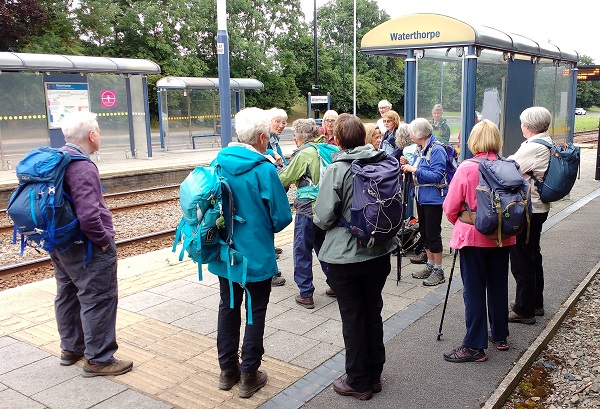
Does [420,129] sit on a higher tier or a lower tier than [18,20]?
lower

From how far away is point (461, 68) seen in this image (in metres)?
8.70

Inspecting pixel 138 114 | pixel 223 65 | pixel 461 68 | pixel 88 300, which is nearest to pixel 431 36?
pixel 461 68

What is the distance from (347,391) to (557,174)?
2.64 metres

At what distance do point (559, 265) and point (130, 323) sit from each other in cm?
521

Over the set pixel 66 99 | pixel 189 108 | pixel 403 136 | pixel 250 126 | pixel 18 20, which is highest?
pixel 18 20

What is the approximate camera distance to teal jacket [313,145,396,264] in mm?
3736

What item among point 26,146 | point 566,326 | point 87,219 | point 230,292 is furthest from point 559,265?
point 26,146

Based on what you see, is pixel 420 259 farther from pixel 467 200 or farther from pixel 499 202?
pixel 499 202

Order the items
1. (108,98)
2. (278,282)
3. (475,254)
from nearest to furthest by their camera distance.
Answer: (475,254) → (278,282) → (108,98)

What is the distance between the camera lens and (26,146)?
52.6 feet

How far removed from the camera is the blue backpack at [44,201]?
3.83 m

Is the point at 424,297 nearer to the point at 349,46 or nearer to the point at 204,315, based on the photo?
the point at 204,315

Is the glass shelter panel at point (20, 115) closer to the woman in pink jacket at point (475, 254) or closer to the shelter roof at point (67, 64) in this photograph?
the shelter roof at point (67, 64)

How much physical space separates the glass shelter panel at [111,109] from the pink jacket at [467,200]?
15.4m
